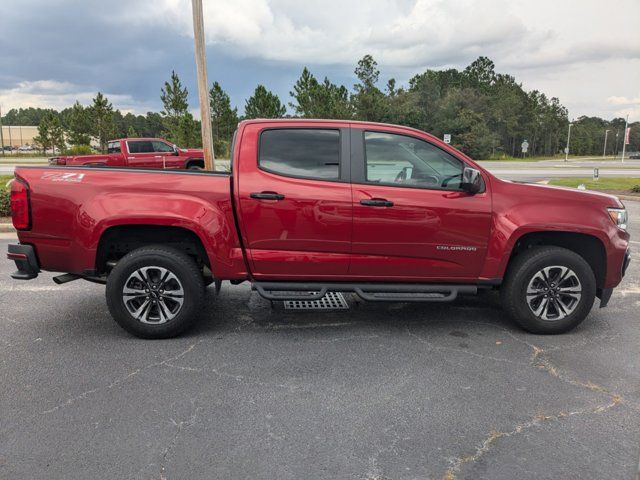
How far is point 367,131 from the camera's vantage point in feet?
14.6

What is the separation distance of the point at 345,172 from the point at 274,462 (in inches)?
97.7

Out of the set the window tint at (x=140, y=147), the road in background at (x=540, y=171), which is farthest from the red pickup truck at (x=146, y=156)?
the road in background at (x=540, y=171)

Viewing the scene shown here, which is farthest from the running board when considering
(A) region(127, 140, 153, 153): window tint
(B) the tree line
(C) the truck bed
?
(B) the tree line

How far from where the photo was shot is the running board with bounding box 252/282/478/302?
14.3ft

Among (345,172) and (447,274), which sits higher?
(345,172)

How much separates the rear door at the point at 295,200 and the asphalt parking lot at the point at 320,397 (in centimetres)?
71

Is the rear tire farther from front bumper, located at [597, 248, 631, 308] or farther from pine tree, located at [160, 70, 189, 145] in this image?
pine tree, located at [160, 70, 189, 145]

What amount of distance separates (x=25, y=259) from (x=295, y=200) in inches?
94.1

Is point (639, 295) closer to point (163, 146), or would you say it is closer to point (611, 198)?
point (611, 198)

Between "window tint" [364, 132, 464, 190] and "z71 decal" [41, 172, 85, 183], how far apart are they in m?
2.48

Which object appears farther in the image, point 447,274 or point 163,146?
point 163,146

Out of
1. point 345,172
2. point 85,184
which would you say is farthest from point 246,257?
point 85,184

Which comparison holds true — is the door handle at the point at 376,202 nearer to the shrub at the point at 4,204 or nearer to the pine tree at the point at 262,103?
the shrub at the point at 4,204

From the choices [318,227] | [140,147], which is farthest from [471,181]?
[140,147]
